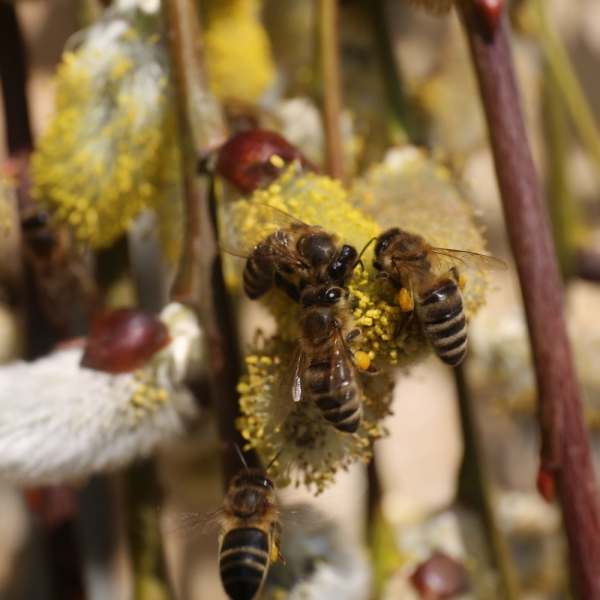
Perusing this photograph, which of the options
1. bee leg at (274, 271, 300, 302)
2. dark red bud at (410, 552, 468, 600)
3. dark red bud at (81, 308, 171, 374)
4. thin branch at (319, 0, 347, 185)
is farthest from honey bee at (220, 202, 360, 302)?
dark red bud at (410, 552, 468, 600)

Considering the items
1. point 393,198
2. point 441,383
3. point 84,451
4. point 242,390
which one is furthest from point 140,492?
point 441,383

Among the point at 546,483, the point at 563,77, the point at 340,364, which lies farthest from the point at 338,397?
the point at 563,77

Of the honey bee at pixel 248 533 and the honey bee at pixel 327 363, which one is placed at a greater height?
the honey bee at pixel 327 363

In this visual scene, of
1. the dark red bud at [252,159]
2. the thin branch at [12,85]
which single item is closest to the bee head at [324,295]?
the dark red bud at [252,159]

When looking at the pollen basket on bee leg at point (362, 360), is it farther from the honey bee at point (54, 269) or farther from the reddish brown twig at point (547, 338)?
the honey bee at point (54, 269)

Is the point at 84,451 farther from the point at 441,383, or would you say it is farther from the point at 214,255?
the point at 441,383

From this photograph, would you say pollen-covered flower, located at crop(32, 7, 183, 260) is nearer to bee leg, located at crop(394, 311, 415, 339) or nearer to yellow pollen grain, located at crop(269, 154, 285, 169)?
yellow pollen grain, located at crop(269, 154, 285, 169)

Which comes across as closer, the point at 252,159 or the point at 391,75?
the point at 252,159

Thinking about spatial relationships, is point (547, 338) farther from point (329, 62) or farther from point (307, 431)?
point (329, 62)
